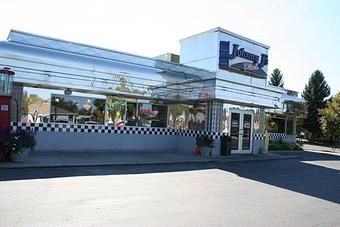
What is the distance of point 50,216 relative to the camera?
6.15 meters

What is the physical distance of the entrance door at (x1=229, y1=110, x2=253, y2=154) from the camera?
19875 millimetres

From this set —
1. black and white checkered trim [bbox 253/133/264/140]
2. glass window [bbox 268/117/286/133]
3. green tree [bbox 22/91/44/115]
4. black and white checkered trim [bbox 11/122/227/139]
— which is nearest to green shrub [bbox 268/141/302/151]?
glass window [bbox 268/117/286/133]

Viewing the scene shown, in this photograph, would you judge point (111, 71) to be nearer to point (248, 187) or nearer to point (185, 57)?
point (185, 57)

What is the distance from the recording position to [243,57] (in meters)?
21.0

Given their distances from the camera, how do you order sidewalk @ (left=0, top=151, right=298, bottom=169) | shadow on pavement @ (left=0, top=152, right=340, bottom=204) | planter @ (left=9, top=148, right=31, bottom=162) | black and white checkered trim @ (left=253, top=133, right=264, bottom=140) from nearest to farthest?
shadow on pavement @ (left=0, top=152, right=340, bottom=204)
sidewalk @ (left=0, top=151, right=298, bottom=169)
planter @ (left=9, top=148, right=31, bottom=162)
black and white checkered trim @ (left=253, top=133, right=264, bottom=140)

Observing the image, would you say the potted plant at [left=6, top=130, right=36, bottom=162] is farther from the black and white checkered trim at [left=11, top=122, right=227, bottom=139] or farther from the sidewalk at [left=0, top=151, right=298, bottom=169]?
the black and white checkered trim at [left=11, top=122, right=227, bottom=139]

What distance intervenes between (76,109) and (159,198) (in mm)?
9294

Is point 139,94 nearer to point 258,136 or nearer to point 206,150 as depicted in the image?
point 206,150

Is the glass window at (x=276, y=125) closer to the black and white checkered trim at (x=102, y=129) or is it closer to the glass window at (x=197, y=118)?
the glass window at (x=197, y=118)

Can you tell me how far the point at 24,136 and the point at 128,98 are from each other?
6.85 m

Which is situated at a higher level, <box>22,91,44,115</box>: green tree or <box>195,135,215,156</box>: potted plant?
<box>22,91,44,115</box>: green tree

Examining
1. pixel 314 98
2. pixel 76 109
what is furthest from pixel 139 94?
pixel 314 98

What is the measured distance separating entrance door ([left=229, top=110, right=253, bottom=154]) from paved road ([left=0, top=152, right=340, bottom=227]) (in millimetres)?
7354

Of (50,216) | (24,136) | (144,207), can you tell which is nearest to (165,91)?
(24,136)
